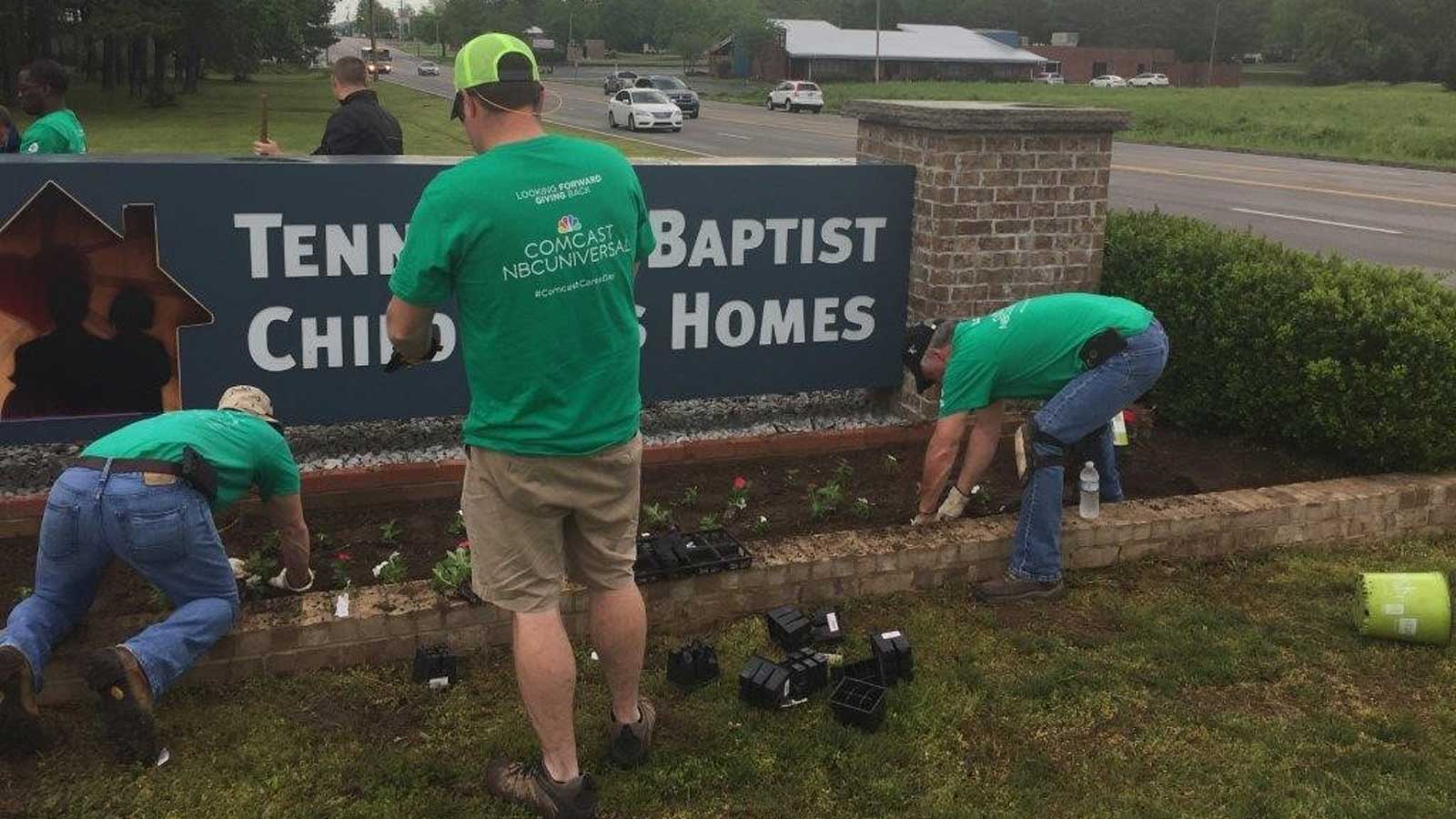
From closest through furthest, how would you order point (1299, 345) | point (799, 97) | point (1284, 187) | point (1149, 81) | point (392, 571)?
point (392, 571) → point (1299, 345) → point (1284, 187) → point (799, 97) → point (1149, 81)

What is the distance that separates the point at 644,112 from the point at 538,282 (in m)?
35.0

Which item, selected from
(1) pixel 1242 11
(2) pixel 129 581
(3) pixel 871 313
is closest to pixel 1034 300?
(3) pixel 871 313

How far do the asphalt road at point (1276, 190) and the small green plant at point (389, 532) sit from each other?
2546 millimetres

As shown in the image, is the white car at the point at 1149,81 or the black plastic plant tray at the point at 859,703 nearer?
the black plastic plant tray at the point at 859,703

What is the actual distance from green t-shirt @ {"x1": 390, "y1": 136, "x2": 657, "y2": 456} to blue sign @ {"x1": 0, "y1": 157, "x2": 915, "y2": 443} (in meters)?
2.57

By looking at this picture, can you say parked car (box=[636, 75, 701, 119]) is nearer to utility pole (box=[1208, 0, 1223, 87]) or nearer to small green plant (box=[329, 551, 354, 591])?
small green plant (box=[329, 551, 354, 591])

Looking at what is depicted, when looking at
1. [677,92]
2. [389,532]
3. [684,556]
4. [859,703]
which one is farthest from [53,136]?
[677,92]

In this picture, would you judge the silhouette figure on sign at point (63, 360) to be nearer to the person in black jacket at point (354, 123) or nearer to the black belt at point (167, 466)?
the person in black jacket at point (354, 123)

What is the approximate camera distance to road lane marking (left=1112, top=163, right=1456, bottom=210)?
64.2 feet

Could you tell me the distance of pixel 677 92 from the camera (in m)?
47.5

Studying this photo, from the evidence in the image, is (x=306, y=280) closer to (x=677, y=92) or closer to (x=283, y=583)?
(x=283, y=583)

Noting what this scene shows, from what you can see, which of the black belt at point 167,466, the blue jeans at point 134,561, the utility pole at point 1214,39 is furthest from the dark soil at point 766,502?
the utility pole at point 1214,39

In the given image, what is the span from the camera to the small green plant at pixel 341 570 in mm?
4500

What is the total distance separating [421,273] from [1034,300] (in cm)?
266
